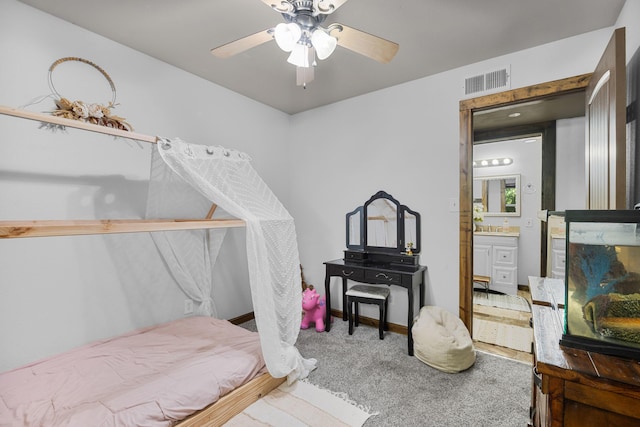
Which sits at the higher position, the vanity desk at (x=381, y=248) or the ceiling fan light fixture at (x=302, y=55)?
the ceiling fan light fixture at (x=302, y=55)

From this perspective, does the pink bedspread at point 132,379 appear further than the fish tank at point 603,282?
Yes

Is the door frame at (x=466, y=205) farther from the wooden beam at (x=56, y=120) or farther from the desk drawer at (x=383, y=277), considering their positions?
the wooden beam at (x=56, y=120)

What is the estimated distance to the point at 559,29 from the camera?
2.08 meters

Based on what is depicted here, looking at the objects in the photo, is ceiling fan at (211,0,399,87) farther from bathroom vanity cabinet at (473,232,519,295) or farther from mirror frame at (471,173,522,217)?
mirror frame at (471,173,522,217)

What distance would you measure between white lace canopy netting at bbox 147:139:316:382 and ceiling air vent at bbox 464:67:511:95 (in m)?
2.04

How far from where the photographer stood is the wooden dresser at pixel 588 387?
72 cm

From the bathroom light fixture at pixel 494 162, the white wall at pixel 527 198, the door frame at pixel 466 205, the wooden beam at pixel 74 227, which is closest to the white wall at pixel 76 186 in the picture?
the wooden beam at pixel 74 227

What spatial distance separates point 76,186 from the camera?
2.09m

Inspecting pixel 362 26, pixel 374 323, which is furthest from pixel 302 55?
pixel 374 323

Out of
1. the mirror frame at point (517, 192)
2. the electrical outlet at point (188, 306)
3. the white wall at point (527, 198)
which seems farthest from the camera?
the mirror frame at point (517, 192)

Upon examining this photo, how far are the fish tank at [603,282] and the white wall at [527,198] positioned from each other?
165 inches

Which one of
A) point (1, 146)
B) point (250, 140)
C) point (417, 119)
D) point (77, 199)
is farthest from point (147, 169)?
point (417, 119)

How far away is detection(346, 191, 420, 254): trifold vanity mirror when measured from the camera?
2990 millimetres

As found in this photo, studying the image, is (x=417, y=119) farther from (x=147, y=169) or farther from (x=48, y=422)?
(x=48, y=422)
